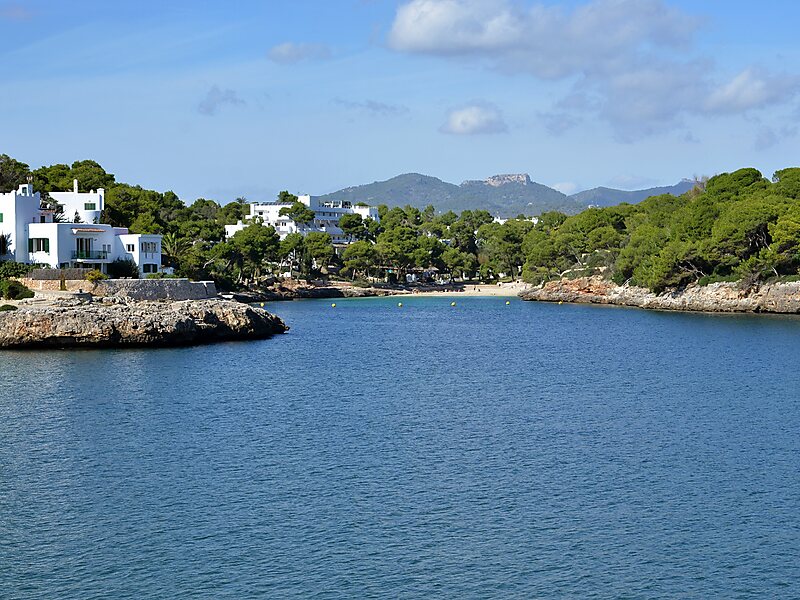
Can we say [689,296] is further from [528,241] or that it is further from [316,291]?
[528,241]

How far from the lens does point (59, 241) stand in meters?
64.6

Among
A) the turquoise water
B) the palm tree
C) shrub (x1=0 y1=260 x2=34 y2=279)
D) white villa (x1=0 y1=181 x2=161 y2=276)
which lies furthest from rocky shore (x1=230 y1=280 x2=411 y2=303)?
the turquoise water

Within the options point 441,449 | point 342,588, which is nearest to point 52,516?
point 342,588

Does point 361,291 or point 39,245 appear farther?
point 361,291

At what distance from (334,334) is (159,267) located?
52.8 ft

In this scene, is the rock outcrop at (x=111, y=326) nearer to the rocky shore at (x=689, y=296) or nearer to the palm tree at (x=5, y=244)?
the palm tree at (x=5, y=244)

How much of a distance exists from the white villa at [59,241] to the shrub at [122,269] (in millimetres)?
381

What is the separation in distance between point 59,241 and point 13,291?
34.5ft

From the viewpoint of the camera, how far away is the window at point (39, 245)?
64.7 m

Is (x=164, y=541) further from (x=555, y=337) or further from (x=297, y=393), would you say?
(x=555, y=337)

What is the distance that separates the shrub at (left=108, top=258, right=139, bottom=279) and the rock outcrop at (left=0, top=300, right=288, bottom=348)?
39.6ft

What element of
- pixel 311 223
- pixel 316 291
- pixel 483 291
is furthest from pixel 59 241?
pixel 311 223

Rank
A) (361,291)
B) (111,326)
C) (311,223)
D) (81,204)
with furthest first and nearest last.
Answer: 1. (311,223)
2. (361,291)
3. (81,204)
4. (111,326)

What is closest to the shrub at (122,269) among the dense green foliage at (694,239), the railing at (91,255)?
the railing at (91,255)
